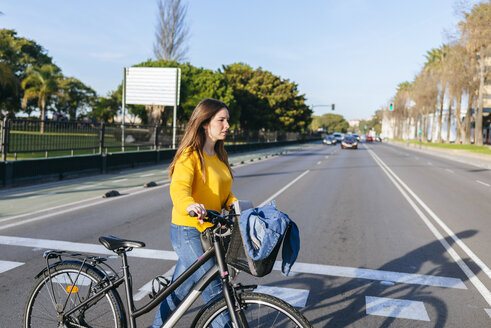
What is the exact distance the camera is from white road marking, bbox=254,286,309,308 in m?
4.37

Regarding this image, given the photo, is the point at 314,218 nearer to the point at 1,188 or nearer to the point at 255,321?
the point at 255,321

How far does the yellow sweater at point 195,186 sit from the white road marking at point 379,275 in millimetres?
2688

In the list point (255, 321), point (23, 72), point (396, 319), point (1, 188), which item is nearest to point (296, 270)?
point (396, 319)

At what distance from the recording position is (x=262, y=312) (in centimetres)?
249

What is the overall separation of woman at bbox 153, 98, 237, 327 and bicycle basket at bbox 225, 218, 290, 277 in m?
0.35

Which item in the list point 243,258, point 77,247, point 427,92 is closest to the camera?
point 243,258

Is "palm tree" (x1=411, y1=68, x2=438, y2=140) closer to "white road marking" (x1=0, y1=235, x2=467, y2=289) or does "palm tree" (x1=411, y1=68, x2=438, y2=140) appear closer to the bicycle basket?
Result: "white road marking" (x1=0, y1=235, x2=467, y2=289)

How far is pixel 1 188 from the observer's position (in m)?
12.1

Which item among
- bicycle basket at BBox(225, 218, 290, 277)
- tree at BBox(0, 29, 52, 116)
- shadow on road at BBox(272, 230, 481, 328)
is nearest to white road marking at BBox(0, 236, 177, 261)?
shadow on road at BBox(272, 230, 481, 328)

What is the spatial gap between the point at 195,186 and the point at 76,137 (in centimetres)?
1434

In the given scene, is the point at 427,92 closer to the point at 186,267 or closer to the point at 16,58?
the point at 16,58

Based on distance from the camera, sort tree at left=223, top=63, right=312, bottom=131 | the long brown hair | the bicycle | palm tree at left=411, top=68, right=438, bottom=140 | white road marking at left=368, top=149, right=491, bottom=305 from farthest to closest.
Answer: palm tree at left=411, top=68, right=438, bottom=140
tree at left=223, top=63, right=312, bottom=131
white road marking at left=368, top=149, right=491, bottom=305
the long brown hair
the bicycle

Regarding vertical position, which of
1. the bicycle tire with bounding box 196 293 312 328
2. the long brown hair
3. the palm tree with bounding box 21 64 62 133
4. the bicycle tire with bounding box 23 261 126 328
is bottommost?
the bicycle tire with bounding box 23 261 126 328

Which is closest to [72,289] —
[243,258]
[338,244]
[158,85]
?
[243,258]
